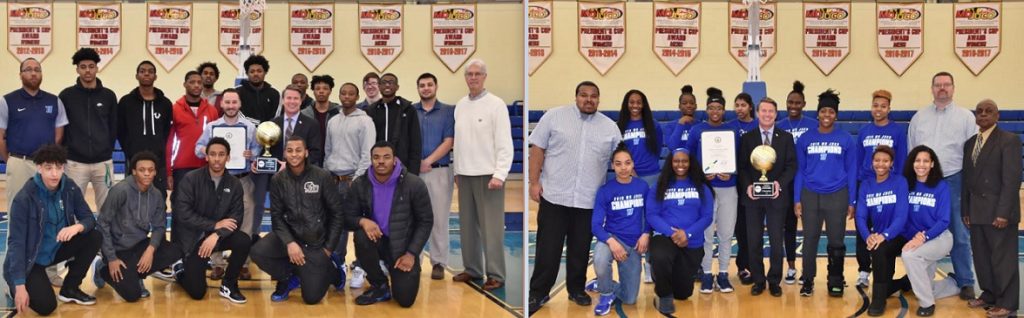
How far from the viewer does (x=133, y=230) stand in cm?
577

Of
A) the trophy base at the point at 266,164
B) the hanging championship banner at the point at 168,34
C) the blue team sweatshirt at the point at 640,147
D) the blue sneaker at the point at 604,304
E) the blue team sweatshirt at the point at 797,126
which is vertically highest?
the hanging championship banner at the point at 168,34

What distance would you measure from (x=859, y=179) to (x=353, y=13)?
21.9 feet

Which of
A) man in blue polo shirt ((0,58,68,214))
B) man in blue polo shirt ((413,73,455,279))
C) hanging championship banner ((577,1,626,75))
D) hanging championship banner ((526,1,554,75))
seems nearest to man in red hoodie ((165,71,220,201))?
man in blue polo shirt ((0,58,68,214))

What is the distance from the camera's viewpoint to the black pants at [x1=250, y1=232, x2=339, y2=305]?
578 cm

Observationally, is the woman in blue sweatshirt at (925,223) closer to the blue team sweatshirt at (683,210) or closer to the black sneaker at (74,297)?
the blue team sweatshirt at (683,210)

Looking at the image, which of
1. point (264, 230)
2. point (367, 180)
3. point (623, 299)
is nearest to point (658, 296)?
point (623, 299)

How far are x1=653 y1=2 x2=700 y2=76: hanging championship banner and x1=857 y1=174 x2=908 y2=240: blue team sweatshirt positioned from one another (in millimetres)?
7051

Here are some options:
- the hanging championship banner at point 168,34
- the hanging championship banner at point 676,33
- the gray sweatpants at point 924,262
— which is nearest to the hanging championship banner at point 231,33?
the hanging championship banner at point 168,34

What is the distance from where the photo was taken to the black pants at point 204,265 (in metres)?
5.80

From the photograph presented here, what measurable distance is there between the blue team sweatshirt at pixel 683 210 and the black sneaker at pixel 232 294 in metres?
2.30

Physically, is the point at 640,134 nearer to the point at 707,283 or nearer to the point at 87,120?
the point at 707,283

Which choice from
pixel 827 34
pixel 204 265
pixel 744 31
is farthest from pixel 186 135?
pixel 827 34

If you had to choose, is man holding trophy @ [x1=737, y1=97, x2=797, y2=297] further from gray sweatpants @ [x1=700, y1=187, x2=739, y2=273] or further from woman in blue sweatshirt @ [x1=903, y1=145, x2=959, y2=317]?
woman in blue sweatshirt @ [x1=903, y1=145, x2=959, y2=317]

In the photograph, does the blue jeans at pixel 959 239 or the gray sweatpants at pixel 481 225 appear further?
the gray sweatpants at pixel 481 225
